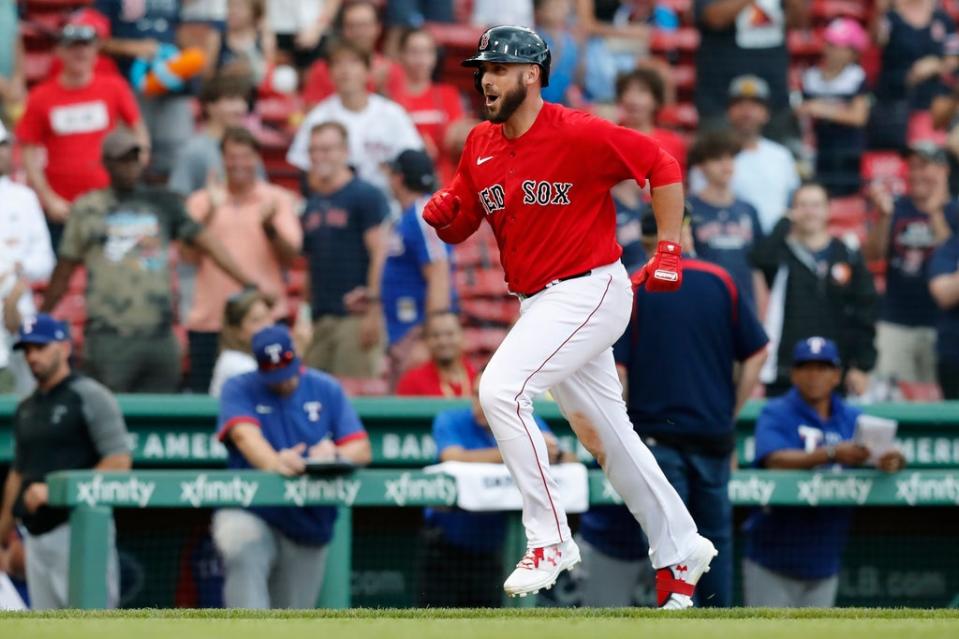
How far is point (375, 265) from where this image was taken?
9.88 meters

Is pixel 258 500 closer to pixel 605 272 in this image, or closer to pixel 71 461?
pixel 71 461

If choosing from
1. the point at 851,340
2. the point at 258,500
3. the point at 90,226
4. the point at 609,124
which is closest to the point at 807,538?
the point at 851,340

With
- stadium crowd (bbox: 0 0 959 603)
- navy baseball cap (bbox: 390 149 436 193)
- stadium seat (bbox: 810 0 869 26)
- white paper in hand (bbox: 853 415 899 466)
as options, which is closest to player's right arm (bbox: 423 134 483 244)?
stadium crowd (bbox: 0 0 959 603)

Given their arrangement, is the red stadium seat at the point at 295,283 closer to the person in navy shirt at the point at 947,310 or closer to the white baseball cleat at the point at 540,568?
the person in navy shirt at the point at 947,310

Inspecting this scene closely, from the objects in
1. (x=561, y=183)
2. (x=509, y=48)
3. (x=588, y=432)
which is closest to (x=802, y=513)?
(x=588, y=432)

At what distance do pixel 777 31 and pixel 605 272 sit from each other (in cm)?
689

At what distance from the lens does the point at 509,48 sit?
5.90 m

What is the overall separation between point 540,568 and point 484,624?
0.60 metres

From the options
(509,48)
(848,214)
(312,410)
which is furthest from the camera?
(848,214)

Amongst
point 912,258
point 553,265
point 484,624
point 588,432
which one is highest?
point 553,265

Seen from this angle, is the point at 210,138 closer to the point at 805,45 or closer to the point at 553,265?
the point at 553,265

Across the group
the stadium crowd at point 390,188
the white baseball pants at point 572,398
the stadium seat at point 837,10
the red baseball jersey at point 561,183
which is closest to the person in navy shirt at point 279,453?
the stadium crowd at point 390,188

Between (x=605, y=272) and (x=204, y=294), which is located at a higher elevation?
(x=605, y=272)

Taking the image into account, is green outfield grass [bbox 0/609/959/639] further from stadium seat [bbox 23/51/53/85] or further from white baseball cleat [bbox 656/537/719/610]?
stadium seat [bbox 23/51/53/85]
